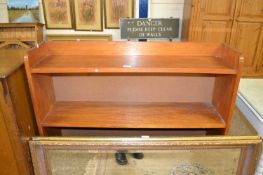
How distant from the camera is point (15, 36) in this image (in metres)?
2.77

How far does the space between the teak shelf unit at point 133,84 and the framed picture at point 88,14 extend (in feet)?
6.70

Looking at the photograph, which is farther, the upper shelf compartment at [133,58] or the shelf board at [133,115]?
the shelf board at [133,115]

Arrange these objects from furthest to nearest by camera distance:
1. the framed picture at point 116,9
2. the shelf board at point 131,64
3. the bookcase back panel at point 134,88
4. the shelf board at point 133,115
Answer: the framed picture at point 116,9 → the bookcase back panel at point 134,88 → the shelf board at point 133,115 → the shelf board at point 131,64

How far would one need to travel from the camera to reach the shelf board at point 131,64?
947 mm

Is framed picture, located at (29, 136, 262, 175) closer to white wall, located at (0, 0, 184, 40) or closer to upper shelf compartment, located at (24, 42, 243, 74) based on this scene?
upper shelf compartment, located at (24, 42, 243, 74)

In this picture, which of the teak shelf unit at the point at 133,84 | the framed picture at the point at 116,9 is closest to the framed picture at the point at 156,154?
the teak shelf unit at the point at 133,84

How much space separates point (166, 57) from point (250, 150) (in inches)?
24.9

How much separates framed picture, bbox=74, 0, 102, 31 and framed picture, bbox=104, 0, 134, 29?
11 centimetres

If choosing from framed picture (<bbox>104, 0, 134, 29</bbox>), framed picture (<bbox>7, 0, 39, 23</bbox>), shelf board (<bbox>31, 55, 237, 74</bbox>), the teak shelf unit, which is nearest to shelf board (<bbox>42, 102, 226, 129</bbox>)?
the teak shelf unit

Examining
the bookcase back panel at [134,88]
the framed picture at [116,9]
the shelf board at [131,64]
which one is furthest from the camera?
the framed picture at [116,9]

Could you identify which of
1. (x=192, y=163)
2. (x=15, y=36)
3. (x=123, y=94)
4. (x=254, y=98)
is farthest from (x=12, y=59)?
(x=15, y=36)

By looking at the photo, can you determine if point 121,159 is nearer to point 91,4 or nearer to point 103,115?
point 103,115

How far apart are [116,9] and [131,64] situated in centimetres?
224

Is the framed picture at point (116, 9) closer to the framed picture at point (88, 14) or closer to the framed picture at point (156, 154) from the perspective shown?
the framed picture at point (88, 14)
